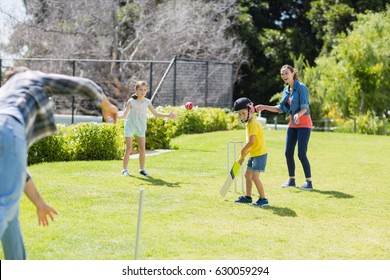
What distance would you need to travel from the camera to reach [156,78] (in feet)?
99.8

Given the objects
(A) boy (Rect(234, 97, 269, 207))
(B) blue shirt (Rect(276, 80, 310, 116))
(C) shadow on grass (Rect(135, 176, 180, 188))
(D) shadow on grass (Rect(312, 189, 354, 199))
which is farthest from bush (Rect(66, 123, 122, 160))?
(A) boy (Rect(234, 97, 269, 207))

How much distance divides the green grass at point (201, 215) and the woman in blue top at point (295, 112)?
1.69 feet

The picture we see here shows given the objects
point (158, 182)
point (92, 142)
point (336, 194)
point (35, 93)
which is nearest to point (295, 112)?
point (336, 194)

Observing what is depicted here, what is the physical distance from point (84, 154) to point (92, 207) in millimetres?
5895

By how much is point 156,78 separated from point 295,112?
20432 millimetres

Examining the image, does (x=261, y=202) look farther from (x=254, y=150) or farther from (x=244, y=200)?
(x=254, y=150)

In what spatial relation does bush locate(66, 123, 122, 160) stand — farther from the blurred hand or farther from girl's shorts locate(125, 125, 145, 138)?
the blurred hand

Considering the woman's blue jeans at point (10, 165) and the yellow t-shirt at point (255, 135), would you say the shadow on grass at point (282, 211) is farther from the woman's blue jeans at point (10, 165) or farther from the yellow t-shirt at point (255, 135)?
the woman's blue jeans at point (10, 165)

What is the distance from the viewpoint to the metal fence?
23.4 metres

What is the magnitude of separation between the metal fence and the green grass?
9366 millimetres

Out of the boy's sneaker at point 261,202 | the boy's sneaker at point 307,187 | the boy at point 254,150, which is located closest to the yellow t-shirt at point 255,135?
the boy at point 254,150

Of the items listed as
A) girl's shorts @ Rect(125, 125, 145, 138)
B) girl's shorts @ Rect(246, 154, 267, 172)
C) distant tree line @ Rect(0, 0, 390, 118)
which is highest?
distant tree line @ Rect(0, 0, 390, 118)

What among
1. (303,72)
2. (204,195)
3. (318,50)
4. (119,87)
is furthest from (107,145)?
(318,50)

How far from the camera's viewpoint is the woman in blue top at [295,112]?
10227 millimetres
